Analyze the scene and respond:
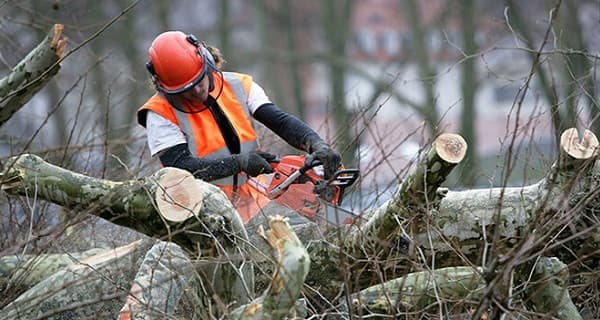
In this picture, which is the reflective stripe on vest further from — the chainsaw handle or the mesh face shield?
the chainsaw handle

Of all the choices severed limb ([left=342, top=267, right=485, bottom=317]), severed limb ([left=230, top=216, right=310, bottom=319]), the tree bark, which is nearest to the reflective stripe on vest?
the tree bark

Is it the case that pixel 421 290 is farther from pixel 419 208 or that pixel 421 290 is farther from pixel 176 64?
pixel 176 64

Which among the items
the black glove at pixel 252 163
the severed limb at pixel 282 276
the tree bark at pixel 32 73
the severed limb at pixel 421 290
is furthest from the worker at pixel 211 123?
the severed limb at pixel 282 276

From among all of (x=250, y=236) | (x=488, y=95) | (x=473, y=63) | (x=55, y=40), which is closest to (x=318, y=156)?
(x=250, y=236)

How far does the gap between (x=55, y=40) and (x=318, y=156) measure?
166 centimetres

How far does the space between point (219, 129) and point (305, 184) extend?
0.71m

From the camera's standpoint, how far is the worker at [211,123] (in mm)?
6438

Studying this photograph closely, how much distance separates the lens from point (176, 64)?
6.59m

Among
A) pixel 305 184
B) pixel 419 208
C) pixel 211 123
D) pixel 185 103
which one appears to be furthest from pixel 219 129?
pixel 419 208

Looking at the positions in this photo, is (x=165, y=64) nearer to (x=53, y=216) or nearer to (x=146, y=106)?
(x=146, y=106)

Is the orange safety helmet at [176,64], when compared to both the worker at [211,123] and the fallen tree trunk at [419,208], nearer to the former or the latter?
the worker at [211,123]

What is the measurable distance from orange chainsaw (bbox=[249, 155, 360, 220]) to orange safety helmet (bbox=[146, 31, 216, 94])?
667 mm

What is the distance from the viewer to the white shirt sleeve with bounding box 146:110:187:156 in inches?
258

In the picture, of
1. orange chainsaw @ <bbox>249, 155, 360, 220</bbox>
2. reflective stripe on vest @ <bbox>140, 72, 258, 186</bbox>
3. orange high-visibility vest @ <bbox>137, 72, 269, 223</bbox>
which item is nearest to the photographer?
orange chainsaw @ <bbox>249, 155, 360, 220</bbox>
